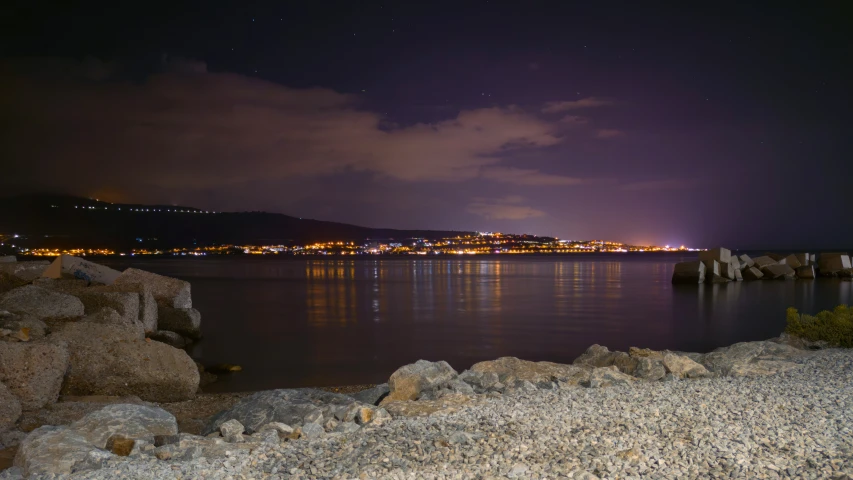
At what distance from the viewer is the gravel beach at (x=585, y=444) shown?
16.1 ft

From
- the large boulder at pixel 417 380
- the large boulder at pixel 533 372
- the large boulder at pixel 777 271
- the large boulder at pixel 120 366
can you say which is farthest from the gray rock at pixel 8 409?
the large boulder at pixel 777 271

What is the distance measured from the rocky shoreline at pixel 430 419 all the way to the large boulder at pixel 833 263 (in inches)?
1818

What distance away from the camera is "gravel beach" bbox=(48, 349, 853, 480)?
4.92 metres

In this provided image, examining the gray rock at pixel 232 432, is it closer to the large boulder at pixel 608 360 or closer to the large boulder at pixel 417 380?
the large boulder at pixel 417 380

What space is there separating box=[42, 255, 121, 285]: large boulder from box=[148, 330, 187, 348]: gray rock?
7.53 feet

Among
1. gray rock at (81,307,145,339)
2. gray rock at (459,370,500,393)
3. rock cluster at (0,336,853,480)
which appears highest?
gray rock at (81,307,145,339)

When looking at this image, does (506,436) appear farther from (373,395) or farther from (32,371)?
(32,371)

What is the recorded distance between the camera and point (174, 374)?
10078 mm

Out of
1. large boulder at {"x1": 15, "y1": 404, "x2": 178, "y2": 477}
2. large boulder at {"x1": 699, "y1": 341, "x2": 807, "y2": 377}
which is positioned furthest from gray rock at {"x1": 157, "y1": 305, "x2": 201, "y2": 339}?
large boulder at {"x1": 699, "y1": 341, "x2": 807, "y2": 377}

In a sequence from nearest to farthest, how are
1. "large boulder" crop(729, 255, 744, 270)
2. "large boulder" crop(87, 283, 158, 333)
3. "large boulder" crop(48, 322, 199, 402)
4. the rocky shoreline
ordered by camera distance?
the rocky shoreline, "large boulder" crop(48, 322, 199, 402), "large boulder" crop(87, 283, 158, 333), "large boulder" crop(729, 255, 744, 270)

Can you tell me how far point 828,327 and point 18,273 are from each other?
20144mm

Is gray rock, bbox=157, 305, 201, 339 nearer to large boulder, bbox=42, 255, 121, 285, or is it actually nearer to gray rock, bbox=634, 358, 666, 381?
large boulder, bbox=42, 255, 121, 285

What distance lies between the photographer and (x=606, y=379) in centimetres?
836

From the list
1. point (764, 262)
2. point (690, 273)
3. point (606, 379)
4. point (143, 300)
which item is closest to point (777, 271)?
point (764, 262)
